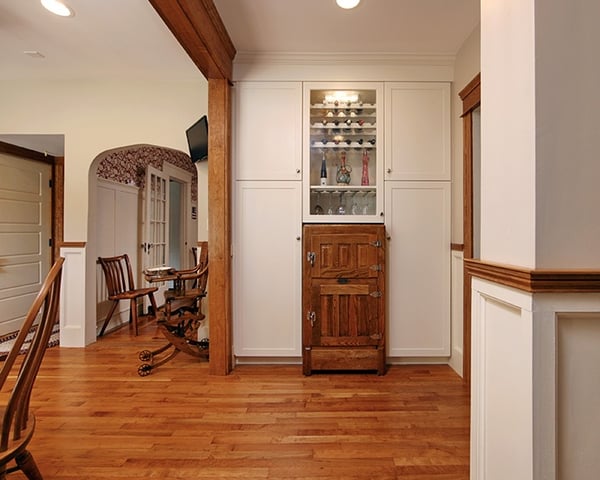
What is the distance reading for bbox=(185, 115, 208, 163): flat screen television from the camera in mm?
3195

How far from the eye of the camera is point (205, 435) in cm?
195

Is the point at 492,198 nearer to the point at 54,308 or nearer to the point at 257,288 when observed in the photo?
the point at 54,308

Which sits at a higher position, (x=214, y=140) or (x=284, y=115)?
(x=284, y=115)

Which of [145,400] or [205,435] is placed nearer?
[205,435]

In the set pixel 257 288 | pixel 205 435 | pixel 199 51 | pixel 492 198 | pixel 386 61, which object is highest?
pixel 386 61

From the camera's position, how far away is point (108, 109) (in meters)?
3.42

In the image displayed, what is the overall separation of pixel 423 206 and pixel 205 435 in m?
2.24

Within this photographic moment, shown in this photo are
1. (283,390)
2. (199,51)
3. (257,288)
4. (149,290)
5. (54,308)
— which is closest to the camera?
(54,308)

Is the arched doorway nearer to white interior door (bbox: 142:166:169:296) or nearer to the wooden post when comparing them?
white interior door (bbox: 142:166:169:296)

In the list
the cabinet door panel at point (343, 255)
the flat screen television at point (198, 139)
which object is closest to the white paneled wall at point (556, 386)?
the cabinet door panel at point (343, 255)

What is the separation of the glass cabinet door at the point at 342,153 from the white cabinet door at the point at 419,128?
0.39 ft

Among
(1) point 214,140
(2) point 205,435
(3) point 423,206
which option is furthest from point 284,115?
(2) point 205,435

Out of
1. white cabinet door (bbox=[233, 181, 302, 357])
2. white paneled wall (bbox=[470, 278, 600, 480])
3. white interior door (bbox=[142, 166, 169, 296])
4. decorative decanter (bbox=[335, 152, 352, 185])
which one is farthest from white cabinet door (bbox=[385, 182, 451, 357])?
white interior door (bbox=[142, 166, 169, 296])

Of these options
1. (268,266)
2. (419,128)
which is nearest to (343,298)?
(268,266)
